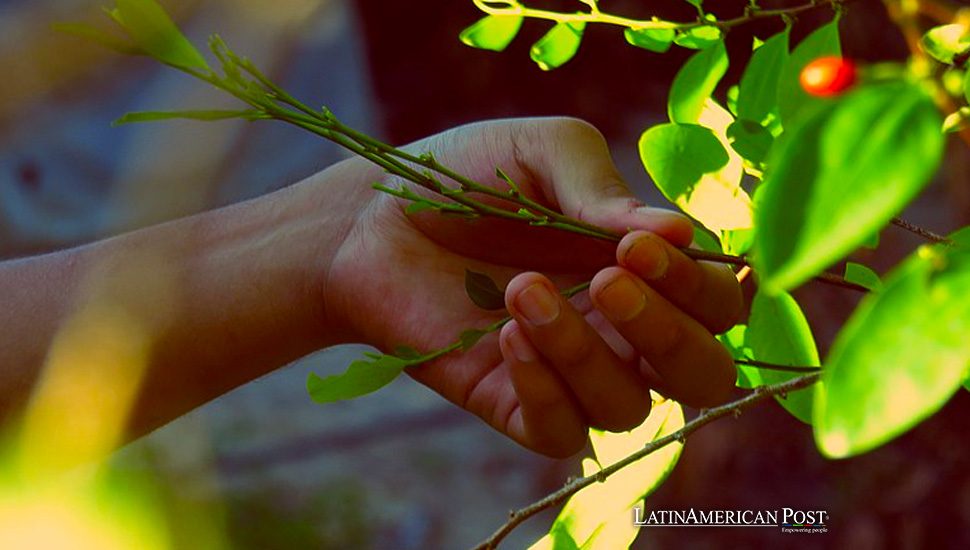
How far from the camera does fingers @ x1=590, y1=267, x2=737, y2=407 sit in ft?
2.16

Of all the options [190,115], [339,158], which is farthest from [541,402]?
[339,158]

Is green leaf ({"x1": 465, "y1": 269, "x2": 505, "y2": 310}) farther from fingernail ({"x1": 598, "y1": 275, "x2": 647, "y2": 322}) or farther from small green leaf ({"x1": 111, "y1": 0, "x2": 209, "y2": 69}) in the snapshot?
small green leaf ({"x1": 111, "y1": 0, "x2": 209, "y2": 69})

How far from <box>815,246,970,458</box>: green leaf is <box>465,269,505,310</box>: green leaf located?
0.38 m

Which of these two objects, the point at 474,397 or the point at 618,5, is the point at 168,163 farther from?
the point at 474,397

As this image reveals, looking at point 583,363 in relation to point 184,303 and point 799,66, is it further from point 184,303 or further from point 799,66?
point 184,303

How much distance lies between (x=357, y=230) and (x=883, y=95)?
2.50 feet

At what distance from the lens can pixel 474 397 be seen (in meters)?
0.89

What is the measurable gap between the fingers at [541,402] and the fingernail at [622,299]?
8 centimetres

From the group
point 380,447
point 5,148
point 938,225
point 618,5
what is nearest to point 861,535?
point 938,225

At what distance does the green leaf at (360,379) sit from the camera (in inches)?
21.0

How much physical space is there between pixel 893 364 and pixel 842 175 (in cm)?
4

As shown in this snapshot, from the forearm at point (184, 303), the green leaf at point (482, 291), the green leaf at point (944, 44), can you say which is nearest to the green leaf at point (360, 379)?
the green leaf at point (482, 291)

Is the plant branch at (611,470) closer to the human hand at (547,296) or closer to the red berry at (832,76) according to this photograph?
the human hand at (547,296)

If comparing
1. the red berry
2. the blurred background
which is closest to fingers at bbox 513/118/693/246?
the red berry
